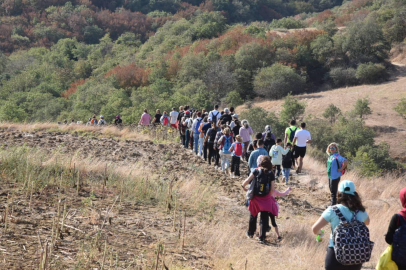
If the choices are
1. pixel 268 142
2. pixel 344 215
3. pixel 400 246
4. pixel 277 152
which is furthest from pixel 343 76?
pixel 400 246

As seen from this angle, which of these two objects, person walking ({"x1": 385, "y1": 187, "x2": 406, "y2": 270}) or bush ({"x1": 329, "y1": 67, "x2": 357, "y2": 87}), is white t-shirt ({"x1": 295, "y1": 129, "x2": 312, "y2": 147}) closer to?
person walking ({"x1": 385, "y1": 187, "x2": 406, "y2": 270})

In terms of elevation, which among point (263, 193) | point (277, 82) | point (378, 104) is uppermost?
point (277, 82)

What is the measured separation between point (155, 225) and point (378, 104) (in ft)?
116

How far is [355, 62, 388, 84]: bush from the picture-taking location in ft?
145

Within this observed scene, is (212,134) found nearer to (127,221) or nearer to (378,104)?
(127,221)

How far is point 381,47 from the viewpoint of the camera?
48.7m

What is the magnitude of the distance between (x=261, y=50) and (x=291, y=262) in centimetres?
4527

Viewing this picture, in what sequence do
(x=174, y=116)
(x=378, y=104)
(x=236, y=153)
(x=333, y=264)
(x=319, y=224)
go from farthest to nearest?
(x=378, y=104)
(x=174, y=116)
(x=236, y=153)
(x=319, y=224)
(x=333, y=264)

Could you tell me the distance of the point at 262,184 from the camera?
23.1 ft

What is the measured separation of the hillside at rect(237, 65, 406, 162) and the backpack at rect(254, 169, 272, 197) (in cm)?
2564

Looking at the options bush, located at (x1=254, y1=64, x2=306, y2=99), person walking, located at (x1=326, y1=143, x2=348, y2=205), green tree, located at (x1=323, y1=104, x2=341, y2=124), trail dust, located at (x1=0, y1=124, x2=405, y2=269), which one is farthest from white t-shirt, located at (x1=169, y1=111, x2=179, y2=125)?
bush, located at (x1=254, y1=64, x2=306, y2=99)

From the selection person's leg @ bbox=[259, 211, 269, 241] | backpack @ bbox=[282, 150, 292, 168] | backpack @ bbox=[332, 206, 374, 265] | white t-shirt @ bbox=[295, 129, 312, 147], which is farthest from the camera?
white t-shirt @ bbox=[295, 129, 312, 147]

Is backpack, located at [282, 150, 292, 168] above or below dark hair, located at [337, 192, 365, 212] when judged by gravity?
below

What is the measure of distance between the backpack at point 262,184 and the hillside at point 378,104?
84.1 ft
